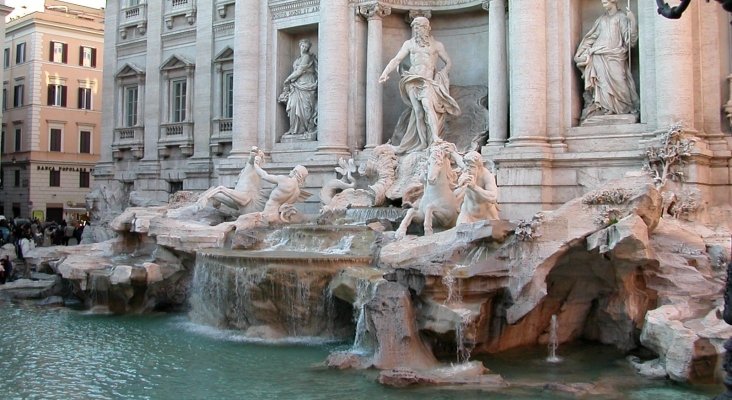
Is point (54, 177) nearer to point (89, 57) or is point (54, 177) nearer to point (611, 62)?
point (89, 57)

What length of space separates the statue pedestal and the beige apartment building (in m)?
29.5

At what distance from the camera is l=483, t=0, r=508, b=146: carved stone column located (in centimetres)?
1692

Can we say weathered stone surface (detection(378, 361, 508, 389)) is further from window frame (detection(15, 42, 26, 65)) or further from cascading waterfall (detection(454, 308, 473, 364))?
window frame (detection(15, 42, 26, 65))

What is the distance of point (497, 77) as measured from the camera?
17.0 meters

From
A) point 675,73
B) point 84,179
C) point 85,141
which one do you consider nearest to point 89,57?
point 85,141

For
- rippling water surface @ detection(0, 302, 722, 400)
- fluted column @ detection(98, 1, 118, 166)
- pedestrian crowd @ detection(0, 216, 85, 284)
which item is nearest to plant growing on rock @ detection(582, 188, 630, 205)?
rippling water surface @ detection(0, 302, 722, 400)

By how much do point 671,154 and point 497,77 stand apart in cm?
439

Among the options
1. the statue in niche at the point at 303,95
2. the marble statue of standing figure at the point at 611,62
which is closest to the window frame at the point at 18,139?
the statue in niche at the point at 303,95

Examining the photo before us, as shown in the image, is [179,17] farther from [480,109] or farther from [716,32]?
[716,32]

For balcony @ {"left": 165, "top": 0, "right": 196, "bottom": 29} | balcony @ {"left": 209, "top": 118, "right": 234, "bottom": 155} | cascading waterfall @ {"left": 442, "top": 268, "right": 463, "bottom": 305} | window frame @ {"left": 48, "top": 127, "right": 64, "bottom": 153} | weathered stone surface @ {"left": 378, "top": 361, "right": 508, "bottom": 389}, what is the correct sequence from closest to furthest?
weathered stone surface @ {"left": 378, "top": 361, "right": 508, "bottom": 389}, cascading waterfall @ {"left": 442, "top": 268, "right": 463, "bottom": 305}, balcony @ {"left": 209, "top": 118, "right": 234, "bottom": 155}, balcony @ {"left": 165, "top": 0, "right": 196, "bottom": 29}, window frame @ {"left": 48, "top": 127, "right": 64, "bottom": 153}

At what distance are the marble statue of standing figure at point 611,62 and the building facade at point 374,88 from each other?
0.81ft

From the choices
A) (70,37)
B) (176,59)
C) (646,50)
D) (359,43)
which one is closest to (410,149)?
(359,43)

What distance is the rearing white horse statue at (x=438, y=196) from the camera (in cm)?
1319

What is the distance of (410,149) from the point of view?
18.2 meters
